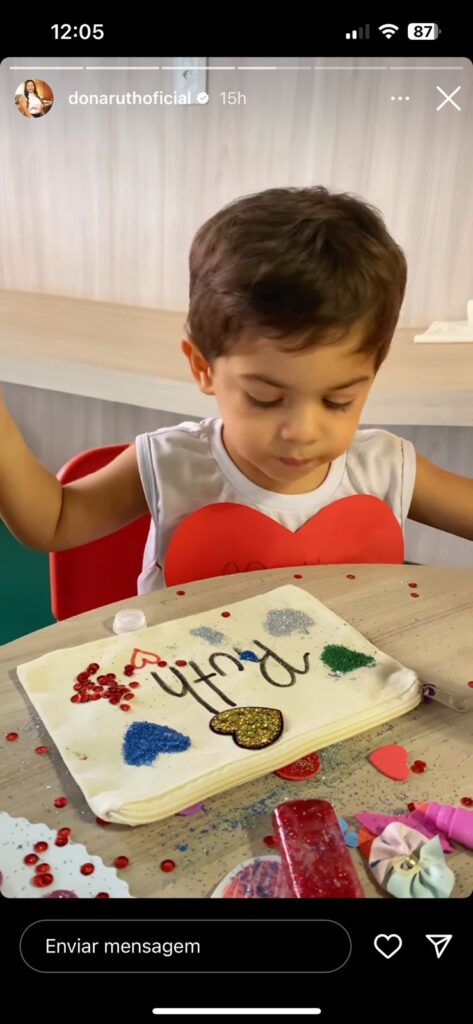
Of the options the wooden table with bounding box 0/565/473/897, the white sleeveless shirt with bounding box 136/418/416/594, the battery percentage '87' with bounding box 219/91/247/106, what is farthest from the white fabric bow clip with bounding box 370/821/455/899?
the battery percentage '87' with bounding box 219/91/247/106

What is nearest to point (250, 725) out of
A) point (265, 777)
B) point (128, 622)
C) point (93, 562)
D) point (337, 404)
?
point (265, 777)

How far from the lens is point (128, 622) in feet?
2.11

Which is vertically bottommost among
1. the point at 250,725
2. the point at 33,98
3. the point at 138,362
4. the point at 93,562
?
the point at 93,562

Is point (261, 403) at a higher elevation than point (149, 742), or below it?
higher

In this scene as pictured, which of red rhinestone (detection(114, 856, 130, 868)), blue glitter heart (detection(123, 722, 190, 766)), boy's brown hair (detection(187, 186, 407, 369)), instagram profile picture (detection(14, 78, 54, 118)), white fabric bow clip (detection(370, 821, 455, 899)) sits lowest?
red rhinestone (detection(114, 856, 130, 868))

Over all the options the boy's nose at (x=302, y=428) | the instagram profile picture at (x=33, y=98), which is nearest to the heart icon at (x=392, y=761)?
the boy's nose at (x=302, y=428)

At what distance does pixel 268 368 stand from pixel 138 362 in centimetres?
23

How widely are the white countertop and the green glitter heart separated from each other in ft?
0.79
